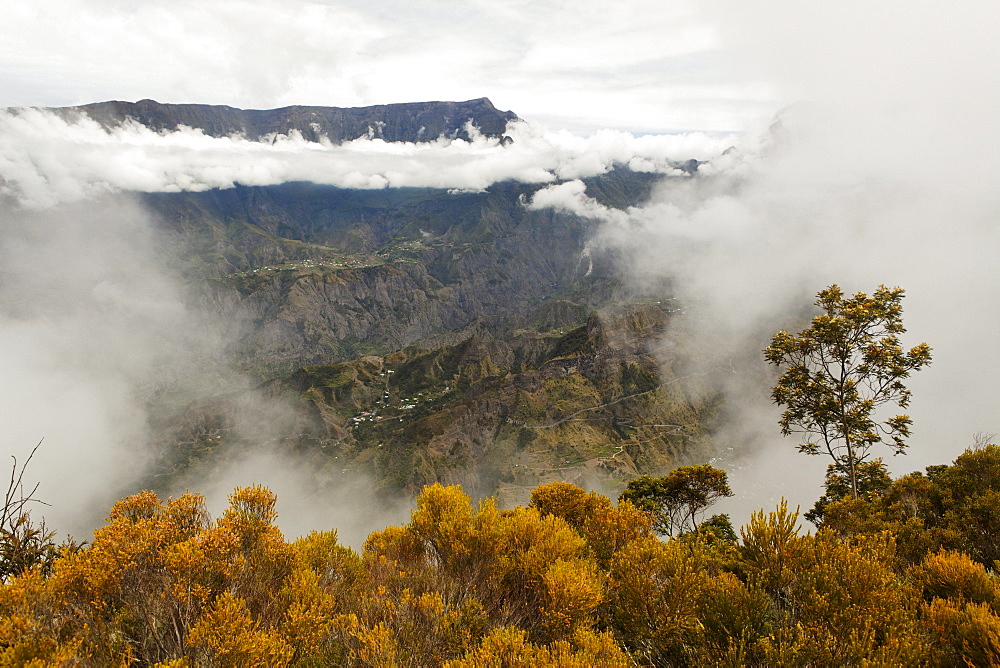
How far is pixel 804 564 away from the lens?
11.3 metres

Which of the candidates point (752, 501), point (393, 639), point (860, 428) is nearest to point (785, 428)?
point (860, 428)

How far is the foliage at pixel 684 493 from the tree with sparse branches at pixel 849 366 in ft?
68.1

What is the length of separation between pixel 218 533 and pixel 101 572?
106 inches

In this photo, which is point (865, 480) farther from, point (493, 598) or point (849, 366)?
point (493, 598)

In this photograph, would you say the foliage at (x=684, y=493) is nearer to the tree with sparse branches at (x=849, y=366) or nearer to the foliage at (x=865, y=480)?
the foliage at (x=865, y=480)

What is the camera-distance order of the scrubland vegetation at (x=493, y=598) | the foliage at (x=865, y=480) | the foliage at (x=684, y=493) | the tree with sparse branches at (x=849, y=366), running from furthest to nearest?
1. the foliage at (x=684, y=493)
2. the foliage at (x=865, y=480)
3. the tree with sparse branches at (x=849, y=366)
4. the scrubland vegetation at (x=493, y=598)

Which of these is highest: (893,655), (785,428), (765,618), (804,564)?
(785,428)

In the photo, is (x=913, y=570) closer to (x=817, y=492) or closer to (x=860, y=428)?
(x=860, y=428)

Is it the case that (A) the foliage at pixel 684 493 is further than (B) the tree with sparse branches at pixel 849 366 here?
Yes

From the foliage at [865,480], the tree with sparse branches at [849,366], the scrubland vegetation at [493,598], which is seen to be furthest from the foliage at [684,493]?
the scrubland vegetation at [493,598]

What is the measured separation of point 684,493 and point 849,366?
27.2m

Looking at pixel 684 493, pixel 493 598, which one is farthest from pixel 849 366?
pixel 684 493

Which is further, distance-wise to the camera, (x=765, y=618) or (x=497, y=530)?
(x=497, y=530)

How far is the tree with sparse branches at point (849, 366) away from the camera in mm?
23656
